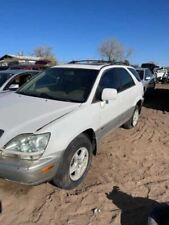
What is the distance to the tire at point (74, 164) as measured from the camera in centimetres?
371

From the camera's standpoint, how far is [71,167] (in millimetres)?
3932

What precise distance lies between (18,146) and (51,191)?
1.00m

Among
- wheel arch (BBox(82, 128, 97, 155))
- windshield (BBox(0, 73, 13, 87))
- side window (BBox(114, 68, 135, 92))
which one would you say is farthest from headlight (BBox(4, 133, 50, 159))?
windshield (BBox(0, 73, 13, 87))

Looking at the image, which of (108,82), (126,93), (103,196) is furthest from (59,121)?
(126,93)

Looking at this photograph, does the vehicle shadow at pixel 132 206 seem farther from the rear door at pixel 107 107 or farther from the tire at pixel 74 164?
the rear door at pixel 107 107

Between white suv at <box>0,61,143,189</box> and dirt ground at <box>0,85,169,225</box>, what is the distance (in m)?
0.26

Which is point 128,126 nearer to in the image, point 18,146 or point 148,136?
point 148,136

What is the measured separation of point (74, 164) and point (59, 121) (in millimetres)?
718

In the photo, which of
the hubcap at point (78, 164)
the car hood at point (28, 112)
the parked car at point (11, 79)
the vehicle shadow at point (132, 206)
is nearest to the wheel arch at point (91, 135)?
the hubcap at point (78, 164)

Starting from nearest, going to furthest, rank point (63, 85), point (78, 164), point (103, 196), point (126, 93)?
point (103, 196) < point (78, 164) < point (63, 85) < point (126, 93)

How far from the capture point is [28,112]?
3.92m

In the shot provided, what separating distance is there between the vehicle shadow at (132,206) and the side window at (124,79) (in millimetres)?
2461

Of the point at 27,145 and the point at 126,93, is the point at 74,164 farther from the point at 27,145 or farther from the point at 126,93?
the point at 126,93

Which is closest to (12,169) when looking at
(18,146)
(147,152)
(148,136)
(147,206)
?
(18,146)
